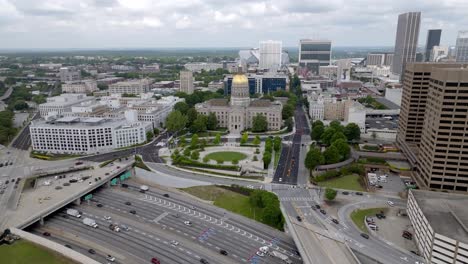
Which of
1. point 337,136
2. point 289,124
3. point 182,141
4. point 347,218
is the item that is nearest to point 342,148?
point 337,136

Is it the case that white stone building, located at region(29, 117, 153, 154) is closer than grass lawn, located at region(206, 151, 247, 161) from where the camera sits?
No

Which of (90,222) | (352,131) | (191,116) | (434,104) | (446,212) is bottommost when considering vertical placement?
(90,222)

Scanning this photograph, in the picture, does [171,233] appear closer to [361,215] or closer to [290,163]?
[361,215]

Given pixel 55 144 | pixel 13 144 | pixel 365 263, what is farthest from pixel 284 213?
pixel 13 144

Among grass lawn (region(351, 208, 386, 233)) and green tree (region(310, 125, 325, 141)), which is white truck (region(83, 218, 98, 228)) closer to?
grass lawn (region(351, 208, 386, 233))

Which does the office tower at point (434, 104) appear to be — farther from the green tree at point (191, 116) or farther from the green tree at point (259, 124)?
the green tree at point (191, 116)

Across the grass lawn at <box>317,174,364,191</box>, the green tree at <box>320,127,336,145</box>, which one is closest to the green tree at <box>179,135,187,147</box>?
the green tree at <box>320,127,336,145</box>

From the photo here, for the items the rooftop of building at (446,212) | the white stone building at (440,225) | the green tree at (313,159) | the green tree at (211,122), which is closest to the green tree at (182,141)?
the green tree at (211,122)
